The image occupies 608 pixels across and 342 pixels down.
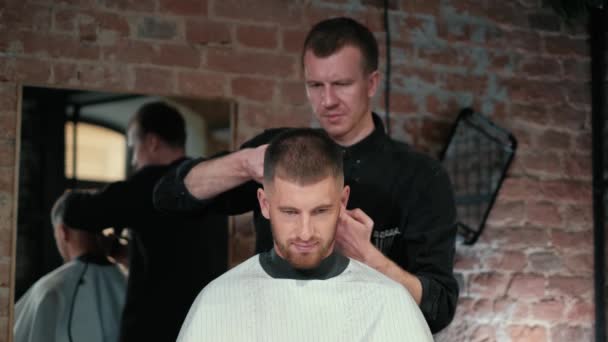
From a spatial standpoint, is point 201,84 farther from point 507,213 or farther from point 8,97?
point 507,213

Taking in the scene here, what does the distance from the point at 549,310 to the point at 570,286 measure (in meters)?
0.15

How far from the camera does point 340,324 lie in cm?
Answer: 195

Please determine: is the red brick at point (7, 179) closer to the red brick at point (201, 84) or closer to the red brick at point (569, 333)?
the red brick at point (201, 84)

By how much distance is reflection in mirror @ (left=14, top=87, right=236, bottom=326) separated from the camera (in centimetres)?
298

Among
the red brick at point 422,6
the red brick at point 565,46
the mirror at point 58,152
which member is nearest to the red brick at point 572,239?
the red brick at point 565,46

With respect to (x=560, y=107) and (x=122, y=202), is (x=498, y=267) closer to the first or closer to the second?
(x=560, y=107)

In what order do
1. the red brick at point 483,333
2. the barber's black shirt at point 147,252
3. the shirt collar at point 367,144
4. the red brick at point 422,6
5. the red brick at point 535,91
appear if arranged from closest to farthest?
1. the shirt collar at point 367,144
2. the barber's black shirt at point 147,252
3. the red brick at point 483,333
4. the red brick at point 422,6
5. the red brick at point 535,91

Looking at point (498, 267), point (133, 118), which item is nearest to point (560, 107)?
point (498, 267)

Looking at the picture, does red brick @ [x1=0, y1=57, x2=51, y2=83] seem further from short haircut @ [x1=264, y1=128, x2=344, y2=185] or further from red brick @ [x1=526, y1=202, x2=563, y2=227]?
red brick @ [x1=526, y1=202, x2=563, y2=227]

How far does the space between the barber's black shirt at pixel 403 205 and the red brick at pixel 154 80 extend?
0.75 metres

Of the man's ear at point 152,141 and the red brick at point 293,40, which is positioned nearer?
the man's ear at point 152,141

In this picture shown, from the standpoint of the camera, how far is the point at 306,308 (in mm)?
1960

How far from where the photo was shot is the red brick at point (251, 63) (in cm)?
323

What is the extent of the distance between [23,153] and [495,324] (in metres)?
1.95
